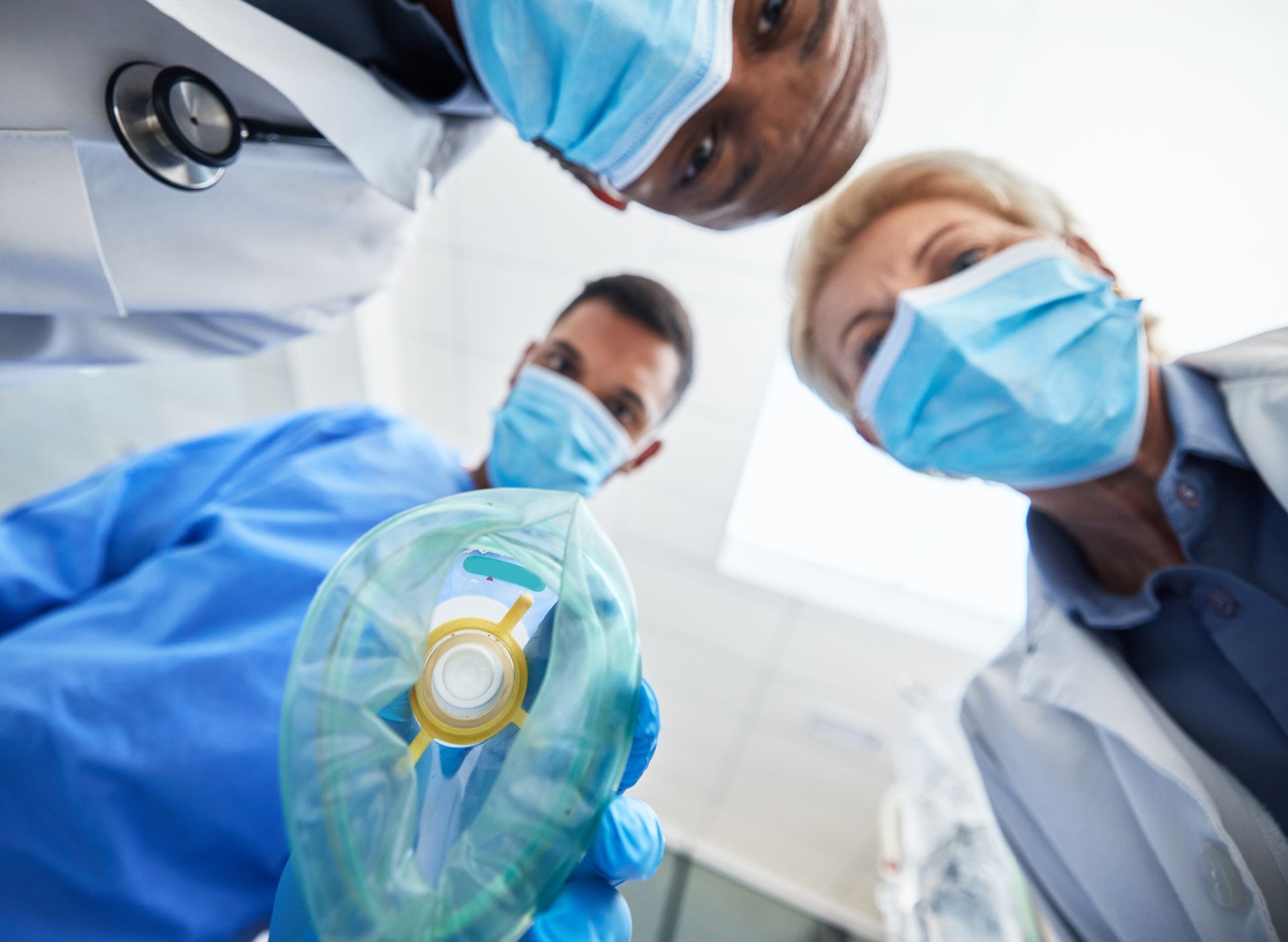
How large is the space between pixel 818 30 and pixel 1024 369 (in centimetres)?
54

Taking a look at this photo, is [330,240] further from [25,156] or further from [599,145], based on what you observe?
[599,145]

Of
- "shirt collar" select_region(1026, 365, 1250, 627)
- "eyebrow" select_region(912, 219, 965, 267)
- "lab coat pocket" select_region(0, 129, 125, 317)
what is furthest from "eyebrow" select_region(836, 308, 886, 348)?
"lab coat pocket" select_region(0, 129, 125, 317)

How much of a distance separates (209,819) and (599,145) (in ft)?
3.08

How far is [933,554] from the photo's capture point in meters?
1.97

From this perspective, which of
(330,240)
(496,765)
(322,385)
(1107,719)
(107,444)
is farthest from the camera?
(107,444)

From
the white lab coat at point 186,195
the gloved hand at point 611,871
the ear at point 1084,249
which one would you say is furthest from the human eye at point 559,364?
the ear at point 1084,249

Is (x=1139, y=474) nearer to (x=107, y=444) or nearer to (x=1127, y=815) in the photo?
(x=1127, y=815)

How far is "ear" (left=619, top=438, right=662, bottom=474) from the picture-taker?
1.22m

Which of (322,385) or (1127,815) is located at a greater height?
(1127,815)

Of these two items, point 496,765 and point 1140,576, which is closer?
point 496,765

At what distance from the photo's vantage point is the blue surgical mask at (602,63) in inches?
22.0

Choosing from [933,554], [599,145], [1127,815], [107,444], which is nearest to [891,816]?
[933,554]

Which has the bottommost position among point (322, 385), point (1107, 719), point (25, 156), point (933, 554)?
point (933, 554)

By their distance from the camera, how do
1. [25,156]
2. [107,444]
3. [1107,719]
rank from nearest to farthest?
[25,156]
[1107,719]
[107,444]
